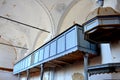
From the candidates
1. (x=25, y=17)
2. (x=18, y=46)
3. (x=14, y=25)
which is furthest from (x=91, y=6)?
(x=18, y=46)

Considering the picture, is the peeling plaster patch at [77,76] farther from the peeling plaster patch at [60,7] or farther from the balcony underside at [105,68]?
the peeling plaster patch at [60,7]

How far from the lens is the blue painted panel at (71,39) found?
6981 mm

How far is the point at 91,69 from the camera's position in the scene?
17.7ft

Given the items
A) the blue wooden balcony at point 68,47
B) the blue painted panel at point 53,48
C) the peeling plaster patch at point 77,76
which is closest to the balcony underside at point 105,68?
the blue wooden balcony at point 68,47

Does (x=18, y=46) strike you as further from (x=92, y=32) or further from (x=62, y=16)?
(x=92, y=32)

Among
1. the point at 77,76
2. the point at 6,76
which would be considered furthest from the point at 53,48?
the point at 6,76

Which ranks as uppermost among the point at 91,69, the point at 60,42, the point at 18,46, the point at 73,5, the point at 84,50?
the point at 73,5

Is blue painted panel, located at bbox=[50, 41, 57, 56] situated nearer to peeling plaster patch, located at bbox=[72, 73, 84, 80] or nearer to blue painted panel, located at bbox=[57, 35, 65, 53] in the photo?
blue painted panel, located at bbox=[57, 35, 65, 53]

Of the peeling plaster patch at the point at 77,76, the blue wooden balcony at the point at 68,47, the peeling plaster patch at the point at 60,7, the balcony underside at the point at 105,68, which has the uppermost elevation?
the peeling plaster patch at the point at 60,7

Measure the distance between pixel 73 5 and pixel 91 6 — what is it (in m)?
1.34

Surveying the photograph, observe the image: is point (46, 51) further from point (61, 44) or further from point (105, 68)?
point (105, 68)

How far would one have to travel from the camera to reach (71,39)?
7230 mm

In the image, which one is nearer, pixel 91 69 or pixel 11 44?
pixel 91 69

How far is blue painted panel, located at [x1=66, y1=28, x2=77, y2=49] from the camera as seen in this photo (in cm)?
698
